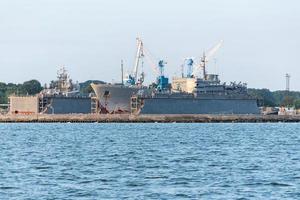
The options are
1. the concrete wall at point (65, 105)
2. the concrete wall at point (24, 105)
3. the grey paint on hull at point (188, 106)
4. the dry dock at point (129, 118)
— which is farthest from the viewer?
the concrete wall at point (24, 105)

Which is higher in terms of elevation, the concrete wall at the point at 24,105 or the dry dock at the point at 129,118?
the concrete wall at the point at 24,105

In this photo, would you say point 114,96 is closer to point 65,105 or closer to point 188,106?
point 65,105

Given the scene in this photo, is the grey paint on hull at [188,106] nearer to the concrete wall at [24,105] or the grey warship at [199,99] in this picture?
the grey warship at [199,99]

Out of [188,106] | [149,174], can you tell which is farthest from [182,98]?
[149,174]

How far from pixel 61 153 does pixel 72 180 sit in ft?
60.5

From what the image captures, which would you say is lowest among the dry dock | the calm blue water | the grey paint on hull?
the calm blue water

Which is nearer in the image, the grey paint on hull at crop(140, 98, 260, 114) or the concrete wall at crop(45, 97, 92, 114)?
the concrete wall at crop(45, 97, 92, 114)

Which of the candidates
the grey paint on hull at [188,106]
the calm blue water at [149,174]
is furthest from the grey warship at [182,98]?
the calm blue water at [149,174]

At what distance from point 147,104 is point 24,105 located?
2272 cm

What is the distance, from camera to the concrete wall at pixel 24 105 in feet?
539

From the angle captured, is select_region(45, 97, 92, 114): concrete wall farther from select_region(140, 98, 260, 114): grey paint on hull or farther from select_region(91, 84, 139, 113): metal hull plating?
select_region(140, 98, 260, 114): grey paint on hull

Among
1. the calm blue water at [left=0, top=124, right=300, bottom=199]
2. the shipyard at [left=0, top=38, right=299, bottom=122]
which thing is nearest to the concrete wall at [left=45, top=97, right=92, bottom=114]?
the shipyard at [left=0, top=38, right=299, bottom=122]

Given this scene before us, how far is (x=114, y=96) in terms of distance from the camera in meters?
166

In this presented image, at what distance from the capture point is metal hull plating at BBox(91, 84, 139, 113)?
165 metres
